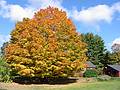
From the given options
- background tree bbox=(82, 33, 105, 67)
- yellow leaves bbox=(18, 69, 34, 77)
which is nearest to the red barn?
background tree bbox=(82, 33, 105, 67)

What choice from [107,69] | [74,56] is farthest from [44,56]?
[107,69]

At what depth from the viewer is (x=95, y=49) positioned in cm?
12938

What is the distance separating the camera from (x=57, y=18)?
214ft

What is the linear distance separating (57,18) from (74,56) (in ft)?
26.5

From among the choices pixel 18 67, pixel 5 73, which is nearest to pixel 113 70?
pixel 5 73

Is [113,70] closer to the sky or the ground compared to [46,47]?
closer to the sky

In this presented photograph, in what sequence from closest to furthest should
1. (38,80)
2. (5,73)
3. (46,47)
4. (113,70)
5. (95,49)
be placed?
(46,47)
(5,73)
(38,80)
(113,70)
(95,49)

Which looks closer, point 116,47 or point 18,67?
point 18,67

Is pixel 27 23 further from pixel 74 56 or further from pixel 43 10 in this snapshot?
pixel 74 56

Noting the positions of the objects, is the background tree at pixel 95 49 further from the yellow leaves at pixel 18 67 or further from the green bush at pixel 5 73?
the yellow leaves at pixel 18 67

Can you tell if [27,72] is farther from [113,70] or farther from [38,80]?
[113,70]

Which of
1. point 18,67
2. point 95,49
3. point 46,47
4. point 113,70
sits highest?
point 95,49

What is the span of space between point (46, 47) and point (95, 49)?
69.9 metres

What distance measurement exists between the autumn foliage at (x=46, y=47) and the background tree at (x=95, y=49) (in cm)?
5542
